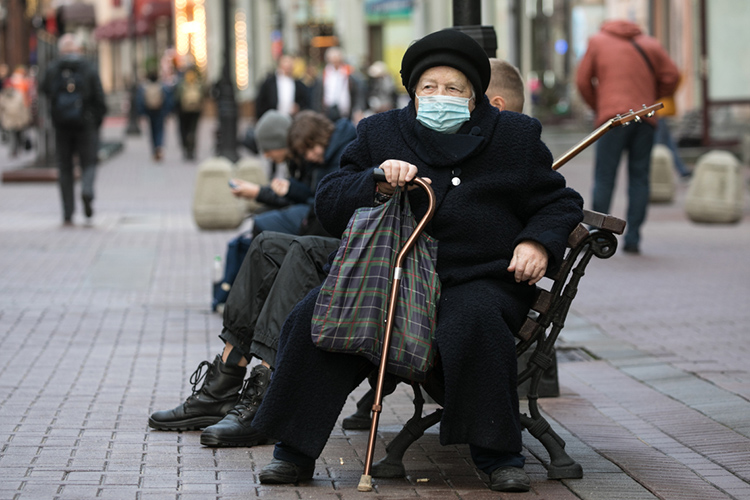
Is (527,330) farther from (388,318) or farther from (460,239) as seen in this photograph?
(388,318)

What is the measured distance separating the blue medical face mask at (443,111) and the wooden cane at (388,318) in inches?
9.6

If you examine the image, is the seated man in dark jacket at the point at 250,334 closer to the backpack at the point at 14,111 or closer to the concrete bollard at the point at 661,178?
the concrete bollard at the point at 661,178

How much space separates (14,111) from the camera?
81.6 feet

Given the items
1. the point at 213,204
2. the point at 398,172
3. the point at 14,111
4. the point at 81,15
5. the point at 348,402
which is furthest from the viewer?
the point at 81,15

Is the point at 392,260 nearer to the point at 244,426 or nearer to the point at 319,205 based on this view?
the point at 319,205

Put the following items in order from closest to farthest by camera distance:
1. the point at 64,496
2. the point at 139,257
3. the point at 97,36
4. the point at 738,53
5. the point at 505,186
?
the point at 64,496, the point at 505,186, the point at 139,257, the point at 738,53, the point at 97,36

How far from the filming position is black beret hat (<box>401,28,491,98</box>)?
160 inches

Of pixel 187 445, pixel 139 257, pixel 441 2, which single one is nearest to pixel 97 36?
pixel 441 2

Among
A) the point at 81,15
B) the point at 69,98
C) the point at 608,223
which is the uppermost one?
the point at 81,15

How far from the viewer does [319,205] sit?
426 centimetres

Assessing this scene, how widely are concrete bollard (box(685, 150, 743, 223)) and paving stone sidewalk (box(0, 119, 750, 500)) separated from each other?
88 cm

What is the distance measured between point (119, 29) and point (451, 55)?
2493 inches

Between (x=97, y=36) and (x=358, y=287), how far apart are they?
219ft

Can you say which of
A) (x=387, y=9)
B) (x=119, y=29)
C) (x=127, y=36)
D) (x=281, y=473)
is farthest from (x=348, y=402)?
(x=119, y=29)
